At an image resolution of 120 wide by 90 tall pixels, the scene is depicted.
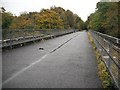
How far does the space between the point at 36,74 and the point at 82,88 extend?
255 centimetres

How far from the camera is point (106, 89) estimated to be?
6938mm

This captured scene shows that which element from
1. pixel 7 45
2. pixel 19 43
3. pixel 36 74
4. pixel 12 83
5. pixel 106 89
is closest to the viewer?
pixel 106 89

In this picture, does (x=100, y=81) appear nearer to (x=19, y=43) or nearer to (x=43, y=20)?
(x=19, y=43)

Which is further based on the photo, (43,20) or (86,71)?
Result: (43,20)

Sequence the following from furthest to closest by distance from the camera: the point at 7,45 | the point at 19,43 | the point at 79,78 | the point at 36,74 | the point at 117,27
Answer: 1. the point at 117,27
2. the point at 19,43
3. the point at 7,45
4. the point at 36,74
5. the point at 79,78

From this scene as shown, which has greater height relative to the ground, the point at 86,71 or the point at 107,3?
the point at 107,3

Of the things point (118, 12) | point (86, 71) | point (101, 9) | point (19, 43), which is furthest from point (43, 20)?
point (86, 71)

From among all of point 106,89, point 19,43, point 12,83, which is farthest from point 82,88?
point 19,43

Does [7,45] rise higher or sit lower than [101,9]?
lower

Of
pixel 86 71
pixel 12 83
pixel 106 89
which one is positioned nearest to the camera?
pixel 106 89

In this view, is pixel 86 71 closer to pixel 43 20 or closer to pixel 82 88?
pixel 82 88

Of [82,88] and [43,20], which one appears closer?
[82,88]

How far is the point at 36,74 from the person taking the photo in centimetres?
913

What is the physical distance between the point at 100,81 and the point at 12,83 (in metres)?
2.72
